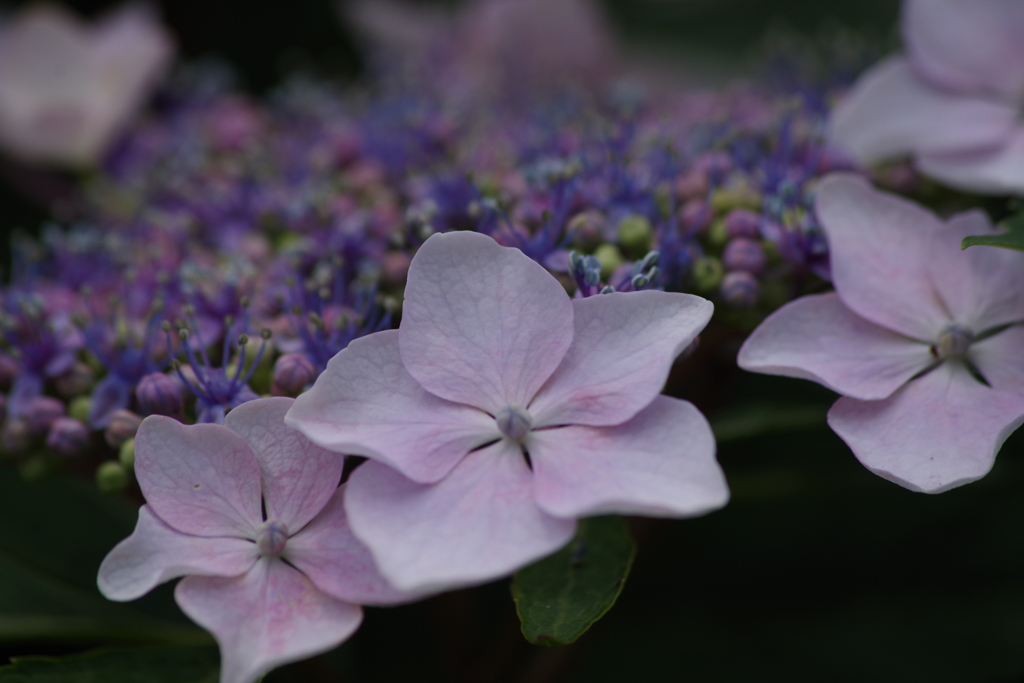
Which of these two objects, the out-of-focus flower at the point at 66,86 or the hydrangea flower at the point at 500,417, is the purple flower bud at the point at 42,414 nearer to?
the hydrangea flower at the point at 500,417

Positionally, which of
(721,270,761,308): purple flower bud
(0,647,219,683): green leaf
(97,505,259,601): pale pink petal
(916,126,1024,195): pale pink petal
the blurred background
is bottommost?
the blurred background

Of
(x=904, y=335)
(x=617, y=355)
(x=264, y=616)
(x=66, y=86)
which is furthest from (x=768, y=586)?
(x=66, y=86)

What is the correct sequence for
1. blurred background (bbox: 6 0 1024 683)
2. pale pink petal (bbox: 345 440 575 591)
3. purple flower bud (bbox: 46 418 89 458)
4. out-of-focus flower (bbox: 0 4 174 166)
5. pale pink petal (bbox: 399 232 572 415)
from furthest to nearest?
out-of-focus flower (bbox: 0 4 174 166) < blurred background (bbox: 6 0 1024 683) < purple flower bud (bbox: 46 418 89 458) < pale pink petal (bbox: 399 232 572 415) < pale pink petal (bbox: 345 440 575 591)

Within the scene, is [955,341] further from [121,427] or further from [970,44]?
[121,427]

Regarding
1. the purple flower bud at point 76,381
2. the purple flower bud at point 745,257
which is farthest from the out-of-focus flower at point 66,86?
the purple flower bud at point 745,257

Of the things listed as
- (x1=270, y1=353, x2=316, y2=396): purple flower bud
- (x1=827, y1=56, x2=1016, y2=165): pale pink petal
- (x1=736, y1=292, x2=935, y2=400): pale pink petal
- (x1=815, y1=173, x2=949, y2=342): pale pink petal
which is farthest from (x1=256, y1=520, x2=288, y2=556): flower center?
(x1=827, y1=56, x2=1016, y2=165): pale pink petal

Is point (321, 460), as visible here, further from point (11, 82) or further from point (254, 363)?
point (11, 82)

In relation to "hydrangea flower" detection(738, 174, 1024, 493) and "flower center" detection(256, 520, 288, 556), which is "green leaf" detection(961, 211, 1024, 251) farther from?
"flower center" detection(256, 520, 288, 556)
